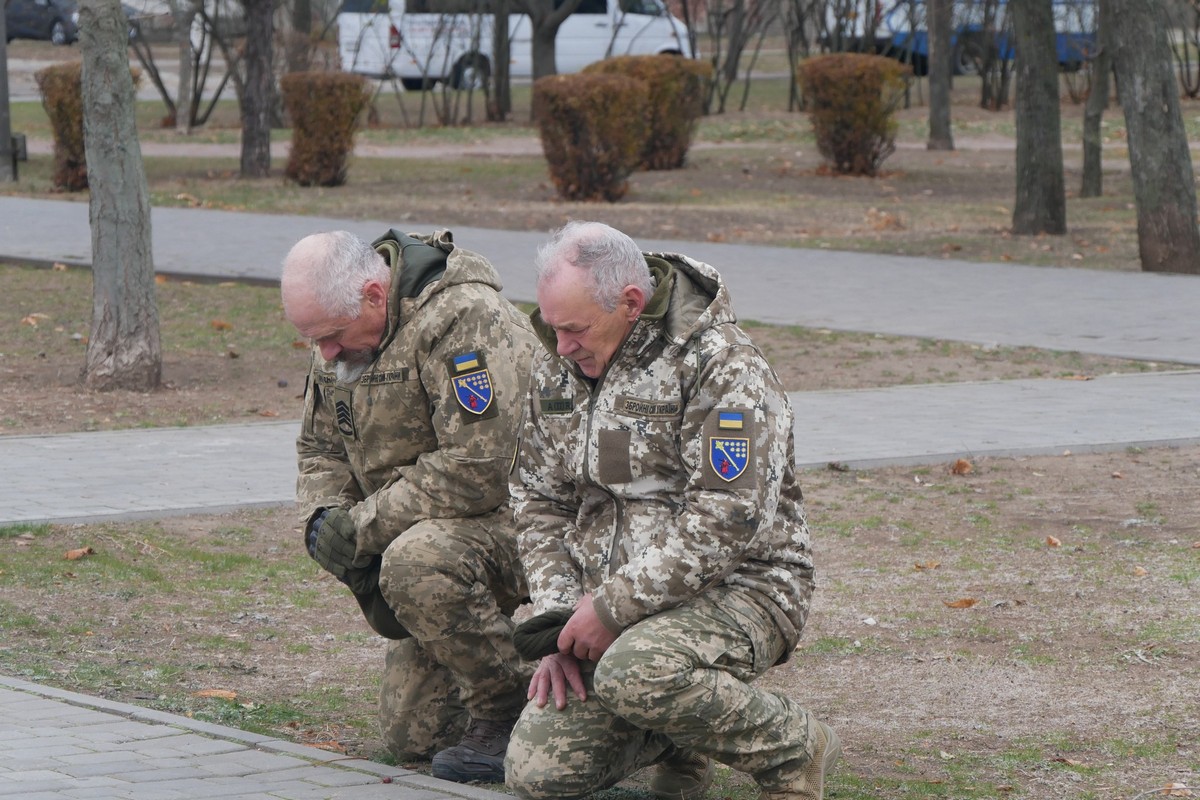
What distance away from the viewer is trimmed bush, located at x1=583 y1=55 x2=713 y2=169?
21.3 metres

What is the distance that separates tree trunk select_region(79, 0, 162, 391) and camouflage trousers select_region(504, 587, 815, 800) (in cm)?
614

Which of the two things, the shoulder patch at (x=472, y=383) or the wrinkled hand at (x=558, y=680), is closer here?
the wrinkled hand at (x=558, y=680)

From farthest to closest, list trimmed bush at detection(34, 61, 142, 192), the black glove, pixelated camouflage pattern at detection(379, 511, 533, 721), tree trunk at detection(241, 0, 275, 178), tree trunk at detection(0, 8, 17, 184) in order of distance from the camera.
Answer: tree trunk at detection(241, 0, 275, 178), tree trunk at detection(0, 8, 17, 184), trimmed bush at detection(34, 61, 142, 192), pixelated camouflage pattern at detection(379, 511, 533, 721), the black glove

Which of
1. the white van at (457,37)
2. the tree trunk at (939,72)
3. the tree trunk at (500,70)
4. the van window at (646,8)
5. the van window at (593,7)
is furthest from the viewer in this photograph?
the van window at (593,7)

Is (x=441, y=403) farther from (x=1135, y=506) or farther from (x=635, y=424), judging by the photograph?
(x=1135, y=506)

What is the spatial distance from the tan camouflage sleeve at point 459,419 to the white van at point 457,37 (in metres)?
27.3

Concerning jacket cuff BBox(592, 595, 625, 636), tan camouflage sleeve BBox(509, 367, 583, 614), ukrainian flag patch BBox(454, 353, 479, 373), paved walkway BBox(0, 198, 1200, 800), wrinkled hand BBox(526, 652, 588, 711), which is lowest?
paved walkway BBox(0, 198, 1200, 800)

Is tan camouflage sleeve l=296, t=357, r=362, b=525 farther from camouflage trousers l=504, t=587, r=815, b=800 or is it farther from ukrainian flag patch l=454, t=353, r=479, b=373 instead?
camouflage trousers l=504, t=587, r=815, b=800

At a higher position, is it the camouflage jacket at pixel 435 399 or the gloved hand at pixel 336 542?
the camouflage jacket at pixel 435 399

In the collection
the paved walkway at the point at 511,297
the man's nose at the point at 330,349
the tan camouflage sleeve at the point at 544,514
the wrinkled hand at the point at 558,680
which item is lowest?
the paved walkway at the point at 511,297

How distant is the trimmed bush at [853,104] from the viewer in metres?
20.8

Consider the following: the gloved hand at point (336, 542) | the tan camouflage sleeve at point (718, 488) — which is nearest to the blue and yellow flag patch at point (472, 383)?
the gloved hand at point (336, 542)

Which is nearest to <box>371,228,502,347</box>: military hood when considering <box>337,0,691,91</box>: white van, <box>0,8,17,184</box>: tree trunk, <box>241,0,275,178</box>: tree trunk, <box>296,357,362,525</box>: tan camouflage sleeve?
<box>296,357,362,525</box>: tan camouflage sleeve

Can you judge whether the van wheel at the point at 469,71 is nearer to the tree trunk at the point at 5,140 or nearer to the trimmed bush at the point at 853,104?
the trimmed bush at the point at 853,104
